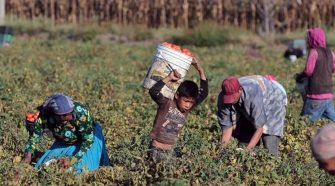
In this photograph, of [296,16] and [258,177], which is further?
[296,16]

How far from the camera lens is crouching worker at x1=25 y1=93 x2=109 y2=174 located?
327 inches

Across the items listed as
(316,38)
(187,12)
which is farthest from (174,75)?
(187,12)

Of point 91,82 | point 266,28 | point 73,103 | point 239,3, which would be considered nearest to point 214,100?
point 91,82

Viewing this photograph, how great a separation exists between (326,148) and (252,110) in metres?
3.59

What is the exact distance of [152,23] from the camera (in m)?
33.3

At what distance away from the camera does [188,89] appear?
8.43 metres

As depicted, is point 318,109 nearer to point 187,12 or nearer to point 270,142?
point 270,142

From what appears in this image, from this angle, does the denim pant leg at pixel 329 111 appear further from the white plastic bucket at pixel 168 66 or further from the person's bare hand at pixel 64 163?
the person's bare hand at pixel 64 163

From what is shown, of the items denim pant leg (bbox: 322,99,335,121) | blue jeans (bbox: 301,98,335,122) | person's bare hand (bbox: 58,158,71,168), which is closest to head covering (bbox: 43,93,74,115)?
person's bare hand (bbox: 58,158,71,168)

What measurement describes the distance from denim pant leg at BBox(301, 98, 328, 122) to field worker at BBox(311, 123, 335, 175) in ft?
19.4

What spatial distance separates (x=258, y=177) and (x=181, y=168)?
0.93 meters

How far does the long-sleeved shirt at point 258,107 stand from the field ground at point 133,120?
311mm

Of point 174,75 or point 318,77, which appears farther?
point 318,77

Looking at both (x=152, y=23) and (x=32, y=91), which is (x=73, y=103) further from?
(x=152, y=23)
